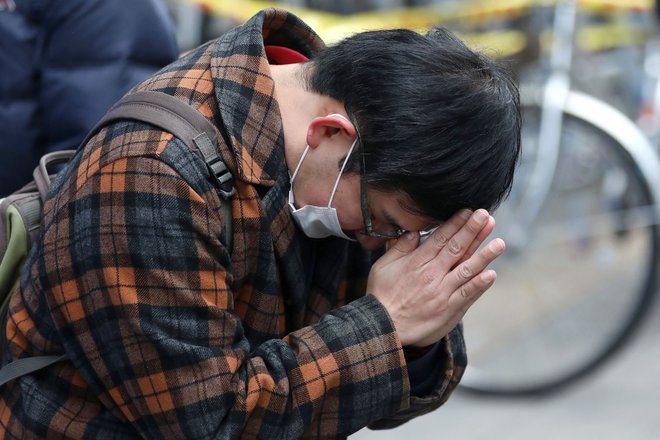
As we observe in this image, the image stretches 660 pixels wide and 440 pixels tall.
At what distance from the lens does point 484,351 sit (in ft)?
14.4

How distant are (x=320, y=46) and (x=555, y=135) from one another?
7.01 ft

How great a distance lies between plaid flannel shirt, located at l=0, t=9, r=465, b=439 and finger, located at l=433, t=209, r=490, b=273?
145mm

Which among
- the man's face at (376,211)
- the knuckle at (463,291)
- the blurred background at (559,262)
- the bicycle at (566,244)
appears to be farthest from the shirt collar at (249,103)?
the bicycle at (566,244)

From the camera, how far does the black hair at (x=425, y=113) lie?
1732 mm

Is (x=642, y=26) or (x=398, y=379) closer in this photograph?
(x=398, y=379)

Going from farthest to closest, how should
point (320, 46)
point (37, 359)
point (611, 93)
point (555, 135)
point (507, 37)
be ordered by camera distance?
point (611, 93), point (507, 37), point (555, 135), point (320, 46), point (37, 359)

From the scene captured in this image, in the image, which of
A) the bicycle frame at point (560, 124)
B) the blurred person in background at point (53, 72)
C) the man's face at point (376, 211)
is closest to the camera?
the man's face at point (376, 211)

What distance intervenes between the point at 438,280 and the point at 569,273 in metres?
2.59

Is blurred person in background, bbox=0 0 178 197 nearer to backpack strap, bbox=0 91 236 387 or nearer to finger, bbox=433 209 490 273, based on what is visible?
backpack strap, bbox=0 91 236 387

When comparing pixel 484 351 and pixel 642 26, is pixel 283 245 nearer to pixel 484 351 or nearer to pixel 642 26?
pixel 484 351

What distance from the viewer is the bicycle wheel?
13.2 feet

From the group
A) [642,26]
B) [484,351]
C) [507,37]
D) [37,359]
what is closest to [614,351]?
[484,351]

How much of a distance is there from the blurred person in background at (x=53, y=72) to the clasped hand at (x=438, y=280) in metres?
0.77

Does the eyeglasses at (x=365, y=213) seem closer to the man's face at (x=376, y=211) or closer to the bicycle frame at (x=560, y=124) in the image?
the man's face at (x=376, y=211)
